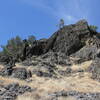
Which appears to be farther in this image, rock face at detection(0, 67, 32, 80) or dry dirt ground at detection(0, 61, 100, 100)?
rock face at detection(0, 67, 32, 80)

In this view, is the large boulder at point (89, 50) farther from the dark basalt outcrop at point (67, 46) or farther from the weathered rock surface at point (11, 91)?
the weathered rock surface at point (11, 91)

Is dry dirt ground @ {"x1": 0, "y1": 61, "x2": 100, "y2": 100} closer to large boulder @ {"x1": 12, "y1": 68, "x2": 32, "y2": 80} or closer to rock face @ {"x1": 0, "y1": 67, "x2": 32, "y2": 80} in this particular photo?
large boulder @ {"x1": 12, "y1": 68, "x2": 32, "y2": 80}

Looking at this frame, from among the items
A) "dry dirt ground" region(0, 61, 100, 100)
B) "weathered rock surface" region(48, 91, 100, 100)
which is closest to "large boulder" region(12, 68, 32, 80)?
"dry dirt ground" region(0, 61, 100, 100)

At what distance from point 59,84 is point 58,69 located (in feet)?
36.1

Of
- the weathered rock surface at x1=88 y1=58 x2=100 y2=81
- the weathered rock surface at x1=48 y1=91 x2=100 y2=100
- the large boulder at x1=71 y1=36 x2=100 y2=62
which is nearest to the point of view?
the weathered rock surface at x1=48 y1=91 x2=100 y2=100

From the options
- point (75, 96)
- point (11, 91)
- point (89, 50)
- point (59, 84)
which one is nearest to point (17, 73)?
point (59, 84)

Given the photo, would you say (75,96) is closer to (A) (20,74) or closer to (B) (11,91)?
(B) (11,91)

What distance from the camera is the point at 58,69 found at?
36.3 m

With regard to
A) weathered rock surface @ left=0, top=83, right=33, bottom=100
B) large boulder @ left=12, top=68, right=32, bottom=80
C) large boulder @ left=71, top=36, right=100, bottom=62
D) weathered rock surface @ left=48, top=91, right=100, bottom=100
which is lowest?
weathered rock surface @ left=48, top=91, right=100, bottom=100

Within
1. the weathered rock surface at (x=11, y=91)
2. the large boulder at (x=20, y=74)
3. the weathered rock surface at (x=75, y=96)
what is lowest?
the weathered rock surface at (x=75, y=96)

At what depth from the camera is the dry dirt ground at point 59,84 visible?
66.1 ft

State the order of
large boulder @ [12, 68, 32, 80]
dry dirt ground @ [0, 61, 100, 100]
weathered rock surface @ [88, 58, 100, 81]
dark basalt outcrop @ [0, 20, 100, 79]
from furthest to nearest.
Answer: dark basalt outcrop @ [0, 20, 100, 79]
weathered rock surface @ [88, 58, 100, 81]
large boulder @ [12, 68, 32, 80]
dry dirt ground @ [0, 61, 100, 100]

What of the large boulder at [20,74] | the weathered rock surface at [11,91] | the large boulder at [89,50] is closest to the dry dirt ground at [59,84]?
the weathered rock surface at [11,91]

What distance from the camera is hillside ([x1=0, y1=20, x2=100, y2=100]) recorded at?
2016cm
